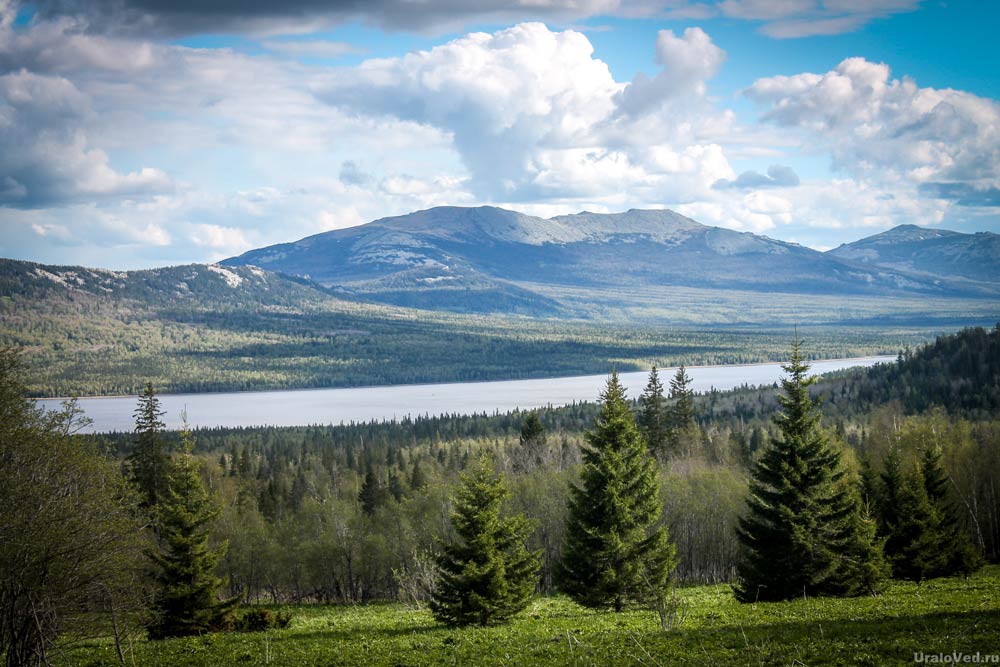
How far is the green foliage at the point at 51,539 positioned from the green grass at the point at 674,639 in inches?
91.6

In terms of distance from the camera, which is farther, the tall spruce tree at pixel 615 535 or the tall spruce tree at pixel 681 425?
the tall spruce tree at pixel 681 425

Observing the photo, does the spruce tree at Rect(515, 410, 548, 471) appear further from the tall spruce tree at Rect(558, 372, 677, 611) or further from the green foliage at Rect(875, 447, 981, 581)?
the tall spruce tree at Rect(558, 372, 677, 611)

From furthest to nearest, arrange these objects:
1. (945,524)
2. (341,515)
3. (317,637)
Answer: (341,515) < (945,524) < (317,637)

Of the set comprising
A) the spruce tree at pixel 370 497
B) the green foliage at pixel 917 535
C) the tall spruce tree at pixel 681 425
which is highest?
the tall spruce tree at pixel 681 425

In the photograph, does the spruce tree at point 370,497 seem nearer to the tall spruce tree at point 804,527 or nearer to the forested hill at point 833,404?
the tall spruce tree at point 804,527

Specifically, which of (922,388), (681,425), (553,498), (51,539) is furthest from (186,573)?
(922,388)

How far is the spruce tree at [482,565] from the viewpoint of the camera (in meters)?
29.9

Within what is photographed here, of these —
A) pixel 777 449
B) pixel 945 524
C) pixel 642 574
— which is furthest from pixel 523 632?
Answer: pixel 945 524

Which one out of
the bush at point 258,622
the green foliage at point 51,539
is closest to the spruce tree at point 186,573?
the bush at point 258,622

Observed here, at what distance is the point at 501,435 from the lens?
152125mm

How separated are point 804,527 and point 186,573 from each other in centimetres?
2510

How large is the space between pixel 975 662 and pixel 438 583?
19.2 metres

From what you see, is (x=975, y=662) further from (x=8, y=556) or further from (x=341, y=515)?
(x=341, y=515)

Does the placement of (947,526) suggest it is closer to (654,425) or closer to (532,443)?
(654,425)
